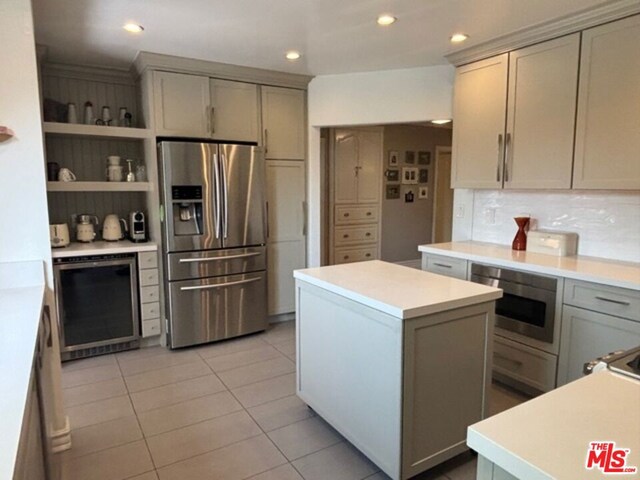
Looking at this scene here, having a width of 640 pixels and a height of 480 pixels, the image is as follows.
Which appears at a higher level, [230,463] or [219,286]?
[219,286]

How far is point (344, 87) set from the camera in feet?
13.2

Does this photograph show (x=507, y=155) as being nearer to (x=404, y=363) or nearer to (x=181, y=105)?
(x=404, y=363)

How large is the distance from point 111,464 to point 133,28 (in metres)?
2.63

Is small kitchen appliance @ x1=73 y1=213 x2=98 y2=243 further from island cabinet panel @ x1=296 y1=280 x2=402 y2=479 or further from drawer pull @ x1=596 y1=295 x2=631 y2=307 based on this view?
drawer pull @ x1=596 y1=295 x2=631 y2=307

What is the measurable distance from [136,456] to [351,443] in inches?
A: 44.0

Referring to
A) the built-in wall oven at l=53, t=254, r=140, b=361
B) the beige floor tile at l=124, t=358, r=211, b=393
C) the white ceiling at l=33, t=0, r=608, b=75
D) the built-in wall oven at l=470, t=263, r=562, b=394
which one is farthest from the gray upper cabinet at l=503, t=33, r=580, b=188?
the built-in wall oven at l=53, t=254, r=140, b=361

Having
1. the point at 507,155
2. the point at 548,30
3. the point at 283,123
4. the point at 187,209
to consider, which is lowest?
the point at 187,209

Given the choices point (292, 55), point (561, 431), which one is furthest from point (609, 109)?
point (561, 431)

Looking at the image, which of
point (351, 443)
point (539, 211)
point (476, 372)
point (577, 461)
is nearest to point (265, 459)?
point (351, 443)

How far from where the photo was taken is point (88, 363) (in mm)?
3359

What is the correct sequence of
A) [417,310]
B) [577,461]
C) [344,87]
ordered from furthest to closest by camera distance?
[344,87], [417,310], [577,461]

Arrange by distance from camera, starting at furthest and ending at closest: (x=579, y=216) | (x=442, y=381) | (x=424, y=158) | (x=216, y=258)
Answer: (x=424, y=158) → (x=216, y=258) → (x=579, y=216) → (x=442, y=381)

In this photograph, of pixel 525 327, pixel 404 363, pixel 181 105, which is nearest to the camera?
pixel 404 363

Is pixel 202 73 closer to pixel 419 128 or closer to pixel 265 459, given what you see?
pixel 265 459
